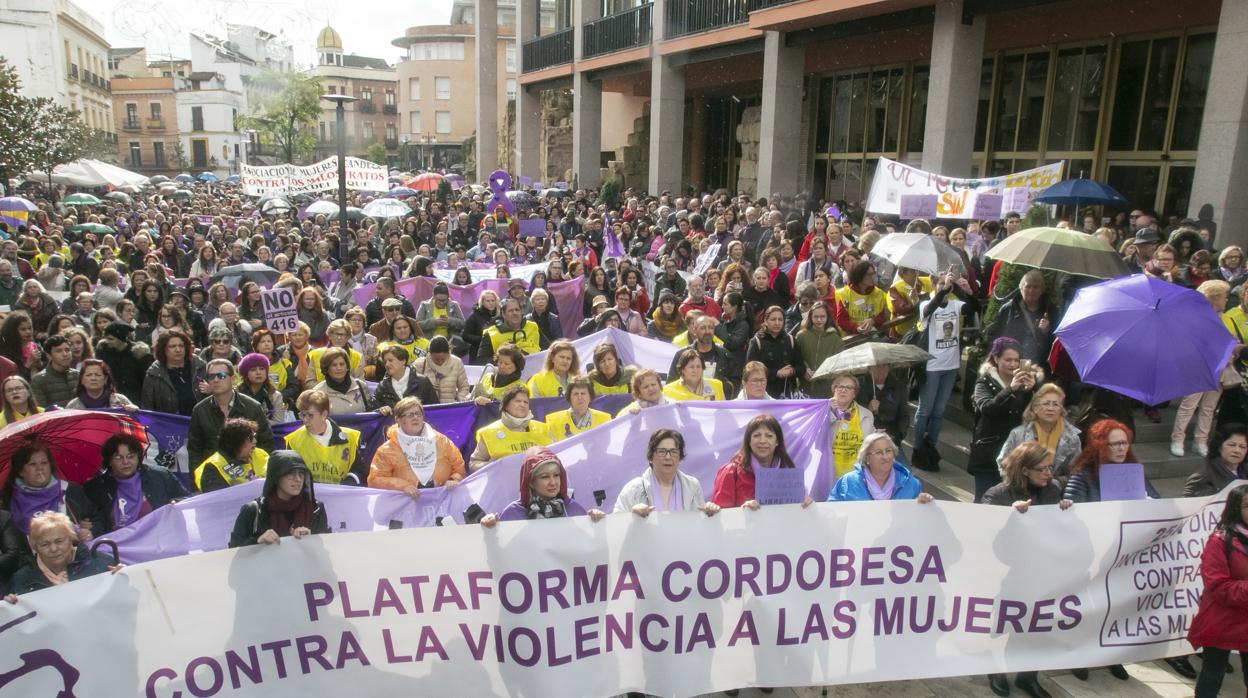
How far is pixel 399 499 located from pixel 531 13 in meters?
30.8

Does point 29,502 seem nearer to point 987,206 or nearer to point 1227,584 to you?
point 1227,584

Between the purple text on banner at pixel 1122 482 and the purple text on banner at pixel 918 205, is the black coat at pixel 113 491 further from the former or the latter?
the purple text on banner at pixel 918 205

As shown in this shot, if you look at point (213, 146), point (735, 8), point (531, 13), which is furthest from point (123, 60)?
point (735, 8)

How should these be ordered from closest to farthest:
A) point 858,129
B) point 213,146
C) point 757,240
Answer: point 757,240 → point 858,129 → point 213,146

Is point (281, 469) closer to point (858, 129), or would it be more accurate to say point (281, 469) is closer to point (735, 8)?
point (735, 8)

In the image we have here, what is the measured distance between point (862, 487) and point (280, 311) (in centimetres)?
578

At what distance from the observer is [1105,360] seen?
5.34m

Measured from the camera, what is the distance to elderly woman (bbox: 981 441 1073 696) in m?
4.70

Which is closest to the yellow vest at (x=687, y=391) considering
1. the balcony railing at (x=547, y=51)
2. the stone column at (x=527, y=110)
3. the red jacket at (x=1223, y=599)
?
the red jacket at (x=1223, y=599)

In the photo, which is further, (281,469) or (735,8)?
(735,8)

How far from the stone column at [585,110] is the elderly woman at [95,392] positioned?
74.9 feet

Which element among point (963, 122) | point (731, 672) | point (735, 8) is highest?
point (735, 8)

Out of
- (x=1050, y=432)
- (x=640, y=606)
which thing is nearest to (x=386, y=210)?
(x=1050, y=432)

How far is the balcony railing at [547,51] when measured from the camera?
29.2 meters
